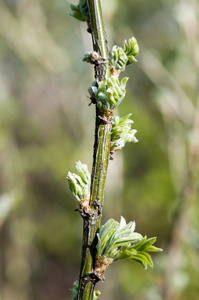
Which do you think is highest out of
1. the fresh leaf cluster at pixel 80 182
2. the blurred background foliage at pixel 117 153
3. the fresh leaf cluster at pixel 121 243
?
the blurred background foliage at pixel 117 153

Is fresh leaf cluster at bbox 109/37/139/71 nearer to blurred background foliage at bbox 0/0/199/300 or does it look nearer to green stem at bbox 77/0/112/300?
green stem at bbox 77/0/112/300

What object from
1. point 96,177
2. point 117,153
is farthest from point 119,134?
point 117,153

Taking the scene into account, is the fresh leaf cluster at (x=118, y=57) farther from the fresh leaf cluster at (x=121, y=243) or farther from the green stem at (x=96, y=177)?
the fresh leaf cluster at (x=121, y=243)

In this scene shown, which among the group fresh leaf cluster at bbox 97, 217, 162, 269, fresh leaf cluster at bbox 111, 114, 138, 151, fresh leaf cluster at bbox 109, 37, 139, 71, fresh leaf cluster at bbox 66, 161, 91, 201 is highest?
fresh leaf cluster at bbox 109, 37, 139, 71

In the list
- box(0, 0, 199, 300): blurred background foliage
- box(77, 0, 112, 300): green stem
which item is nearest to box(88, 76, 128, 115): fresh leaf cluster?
box(77, 0, 112, 300): green stem

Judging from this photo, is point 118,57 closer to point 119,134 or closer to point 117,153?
point 119,134

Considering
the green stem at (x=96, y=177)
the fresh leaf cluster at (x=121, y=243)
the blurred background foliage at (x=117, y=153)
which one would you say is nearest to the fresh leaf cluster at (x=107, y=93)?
the green stem at (x=96, y=177)
